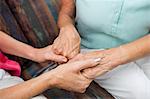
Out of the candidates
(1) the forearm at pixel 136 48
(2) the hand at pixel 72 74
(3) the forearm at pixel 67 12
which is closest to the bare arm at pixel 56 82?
(2) the hand at pixel 72 74

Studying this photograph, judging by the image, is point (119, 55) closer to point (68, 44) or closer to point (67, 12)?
point (68, 44)

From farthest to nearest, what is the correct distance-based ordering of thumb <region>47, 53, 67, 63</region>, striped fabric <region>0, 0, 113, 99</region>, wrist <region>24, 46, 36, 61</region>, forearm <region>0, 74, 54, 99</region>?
striped fabric <region>0, 0, 113, 99</region>, wrist <region>24, 46, 36, 61</region>, thumb <region>47, 53, 67, 63</region>, forearm <region>0, 74, 54, 99</region>

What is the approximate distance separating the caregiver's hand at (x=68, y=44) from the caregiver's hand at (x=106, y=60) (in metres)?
0.08

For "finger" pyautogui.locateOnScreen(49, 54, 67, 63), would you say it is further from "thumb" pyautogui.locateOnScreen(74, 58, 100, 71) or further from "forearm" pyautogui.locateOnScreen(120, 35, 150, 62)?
"forearm" pyautogui.locateOnScreen(120, 35, 150, 62)

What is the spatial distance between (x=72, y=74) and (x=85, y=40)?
0.30 meters

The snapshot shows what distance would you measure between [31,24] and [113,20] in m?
0.48

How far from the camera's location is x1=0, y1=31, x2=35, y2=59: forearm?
5.10 feet

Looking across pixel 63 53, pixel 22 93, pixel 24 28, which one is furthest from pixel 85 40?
pixel 22 93

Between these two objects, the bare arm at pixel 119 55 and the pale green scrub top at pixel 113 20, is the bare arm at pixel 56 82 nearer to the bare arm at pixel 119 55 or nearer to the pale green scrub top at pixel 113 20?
the bare arm at pixel 119 55

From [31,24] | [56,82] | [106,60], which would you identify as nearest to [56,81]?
[56,82]

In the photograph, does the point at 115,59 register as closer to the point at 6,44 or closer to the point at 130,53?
the point at 130,53

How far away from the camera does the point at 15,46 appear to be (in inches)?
61.7

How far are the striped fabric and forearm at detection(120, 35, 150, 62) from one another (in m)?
0.27

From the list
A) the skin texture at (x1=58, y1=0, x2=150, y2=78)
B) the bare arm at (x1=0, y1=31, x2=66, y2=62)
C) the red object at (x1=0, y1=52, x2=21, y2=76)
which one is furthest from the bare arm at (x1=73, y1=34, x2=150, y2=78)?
the red object at (x1=0, y1=52, x2=21, y2=76)
